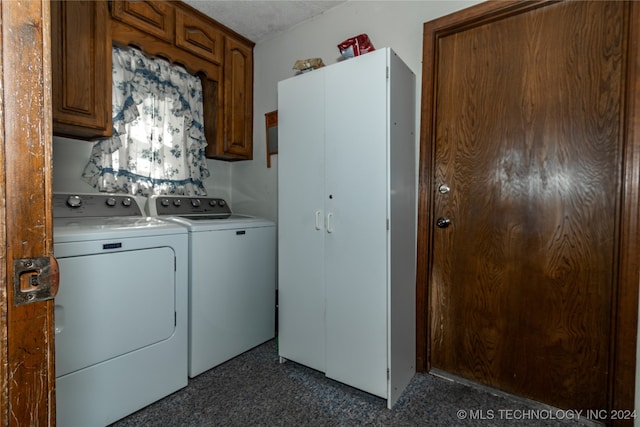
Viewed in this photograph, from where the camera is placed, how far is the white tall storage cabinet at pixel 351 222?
1627 mm

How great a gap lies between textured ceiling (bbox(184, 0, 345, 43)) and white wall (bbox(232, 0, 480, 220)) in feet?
0.23

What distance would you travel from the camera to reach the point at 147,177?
2.37m

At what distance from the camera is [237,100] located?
2.73 metres

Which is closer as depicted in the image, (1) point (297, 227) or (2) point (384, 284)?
(2) point (384, 284)

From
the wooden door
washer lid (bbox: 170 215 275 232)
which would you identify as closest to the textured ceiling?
washer lid (bbox: 170 215 275 232)

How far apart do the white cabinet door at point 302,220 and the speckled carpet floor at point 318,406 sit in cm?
19

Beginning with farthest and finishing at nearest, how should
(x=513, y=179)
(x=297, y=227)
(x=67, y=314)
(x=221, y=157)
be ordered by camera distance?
(x=221, y=157), (x=297, y=227), (x=513, y=179), (x=67, y=314)

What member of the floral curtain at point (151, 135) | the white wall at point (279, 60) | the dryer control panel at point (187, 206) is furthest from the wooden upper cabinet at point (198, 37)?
the dryer control panel at point (187, 206)

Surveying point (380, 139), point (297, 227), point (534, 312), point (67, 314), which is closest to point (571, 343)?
point (534, 312)

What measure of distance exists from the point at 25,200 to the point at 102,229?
112 centimetres

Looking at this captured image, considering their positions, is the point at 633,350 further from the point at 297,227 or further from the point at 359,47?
the point at 359,47

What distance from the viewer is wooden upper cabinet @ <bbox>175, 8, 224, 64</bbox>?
2.28 metres

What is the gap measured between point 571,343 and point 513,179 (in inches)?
34.8

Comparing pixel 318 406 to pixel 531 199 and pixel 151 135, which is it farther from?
pixel 151 135
